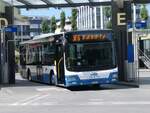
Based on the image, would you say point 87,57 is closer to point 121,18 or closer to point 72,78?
point 72,78

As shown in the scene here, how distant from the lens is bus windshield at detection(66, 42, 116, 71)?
26.9 m

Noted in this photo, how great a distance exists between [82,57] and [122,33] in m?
6.45

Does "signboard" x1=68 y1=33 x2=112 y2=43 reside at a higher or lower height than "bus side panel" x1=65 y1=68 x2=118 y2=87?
higher

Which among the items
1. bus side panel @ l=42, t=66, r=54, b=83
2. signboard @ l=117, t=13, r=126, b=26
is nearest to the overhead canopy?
signboard @ l=117, t=13, r=126, b=26

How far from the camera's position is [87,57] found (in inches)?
1058

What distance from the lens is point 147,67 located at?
62.9 meters

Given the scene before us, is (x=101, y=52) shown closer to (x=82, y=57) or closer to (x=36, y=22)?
(x=82, y=57)

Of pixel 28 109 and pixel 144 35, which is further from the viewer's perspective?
pixel 144 35

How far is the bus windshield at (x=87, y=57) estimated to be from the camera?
88.1 feet

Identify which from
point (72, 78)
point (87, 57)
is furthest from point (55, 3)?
point (72, 78)

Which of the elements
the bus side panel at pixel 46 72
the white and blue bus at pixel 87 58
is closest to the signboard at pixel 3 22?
the bus side panel at pixel 46 72

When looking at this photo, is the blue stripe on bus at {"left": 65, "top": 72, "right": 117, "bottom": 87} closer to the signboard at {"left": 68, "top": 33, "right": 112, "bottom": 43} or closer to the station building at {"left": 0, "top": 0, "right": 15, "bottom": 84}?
the signboard at {"left": 68, "top": 33, "right": 112, "bottom": 43}

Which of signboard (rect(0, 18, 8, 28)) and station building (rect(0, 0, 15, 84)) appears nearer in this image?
signboard (rect(0, 18, 8, 28))

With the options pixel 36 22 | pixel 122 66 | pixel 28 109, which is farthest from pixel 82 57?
pixel 36 22
